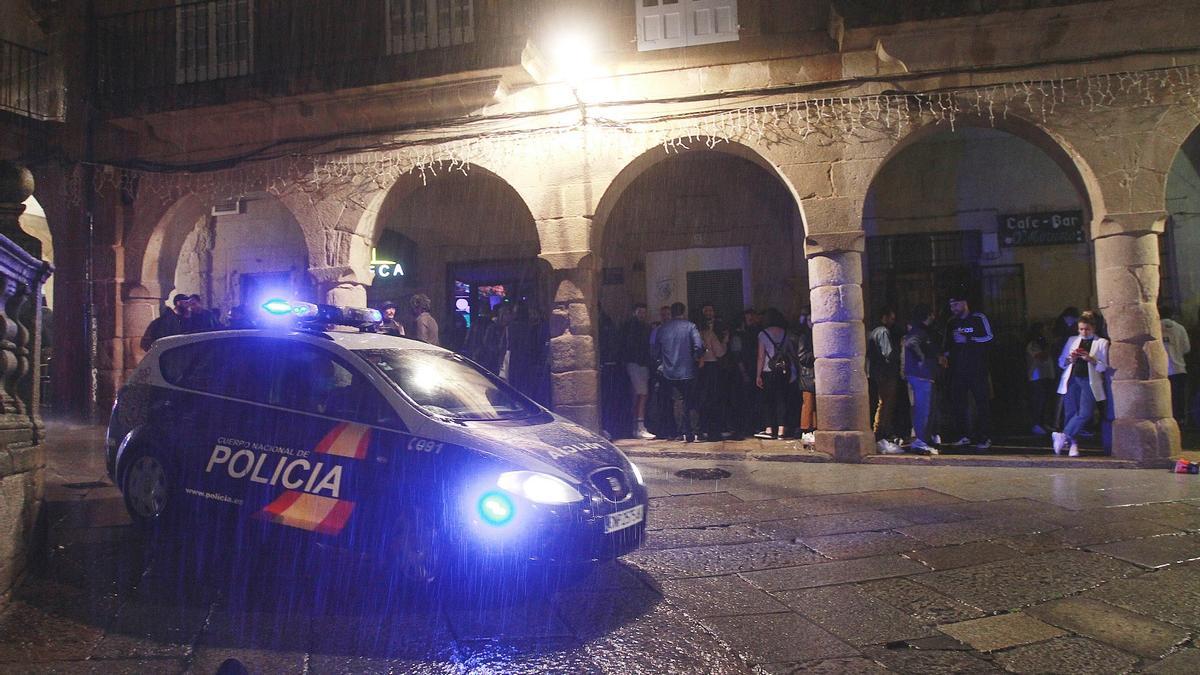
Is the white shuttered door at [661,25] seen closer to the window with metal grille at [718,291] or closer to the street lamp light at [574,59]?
→ the street lamp light at [574,59]

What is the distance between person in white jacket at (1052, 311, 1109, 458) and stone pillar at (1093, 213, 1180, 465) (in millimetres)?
→ 144

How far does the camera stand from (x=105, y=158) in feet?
35.1

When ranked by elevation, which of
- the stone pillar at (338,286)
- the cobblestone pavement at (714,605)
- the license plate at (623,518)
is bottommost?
the cobblestone pavement at (714,605)

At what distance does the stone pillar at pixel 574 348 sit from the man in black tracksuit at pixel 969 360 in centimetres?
448

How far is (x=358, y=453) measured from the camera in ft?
13.6

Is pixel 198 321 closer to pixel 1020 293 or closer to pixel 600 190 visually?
pixel 600 190

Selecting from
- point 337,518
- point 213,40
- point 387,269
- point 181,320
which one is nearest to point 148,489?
point 337,518

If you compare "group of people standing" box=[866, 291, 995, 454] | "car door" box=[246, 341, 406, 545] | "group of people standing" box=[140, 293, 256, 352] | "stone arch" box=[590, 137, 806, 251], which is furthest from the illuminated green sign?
"car door" box=[246, 341, 406, 545]

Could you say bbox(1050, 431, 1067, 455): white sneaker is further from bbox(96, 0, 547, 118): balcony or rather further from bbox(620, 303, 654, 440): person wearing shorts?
bbox(96, 0, 547, 118): balcony

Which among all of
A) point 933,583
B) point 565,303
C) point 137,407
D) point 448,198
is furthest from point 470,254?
point 933,583

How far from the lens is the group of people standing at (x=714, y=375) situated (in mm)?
9594

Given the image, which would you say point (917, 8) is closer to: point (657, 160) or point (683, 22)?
point (683, 22)

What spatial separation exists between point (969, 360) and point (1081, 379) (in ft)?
3.87

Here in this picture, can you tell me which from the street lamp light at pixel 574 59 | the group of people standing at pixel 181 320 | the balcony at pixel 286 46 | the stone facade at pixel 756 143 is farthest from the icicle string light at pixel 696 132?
the group of people standing at pixel 181 320
